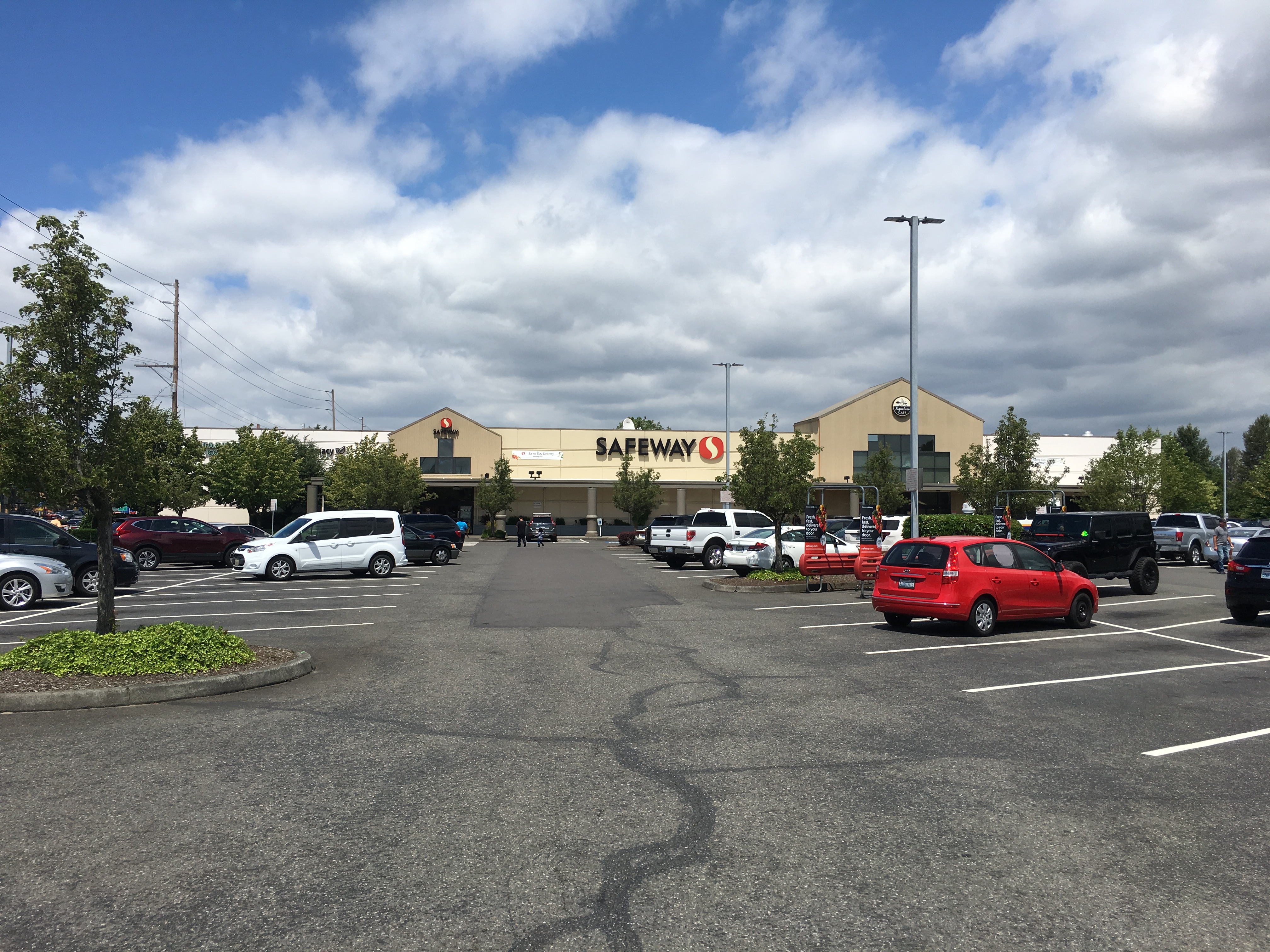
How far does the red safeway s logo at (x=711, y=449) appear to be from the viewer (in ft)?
239

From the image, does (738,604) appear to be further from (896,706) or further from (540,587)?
(896,706)

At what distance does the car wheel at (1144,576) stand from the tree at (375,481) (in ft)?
124

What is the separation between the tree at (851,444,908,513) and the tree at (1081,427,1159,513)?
40.0ft

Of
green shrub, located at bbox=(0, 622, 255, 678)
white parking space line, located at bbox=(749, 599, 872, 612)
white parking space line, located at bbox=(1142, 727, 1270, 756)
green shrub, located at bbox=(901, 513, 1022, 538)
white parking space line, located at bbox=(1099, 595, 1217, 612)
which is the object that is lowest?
white parking space line, located at bbox=(1099, 595, 1217, 612)

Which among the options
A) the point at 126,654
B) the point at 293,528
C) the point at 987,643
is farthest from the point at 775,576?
the point at 126,654

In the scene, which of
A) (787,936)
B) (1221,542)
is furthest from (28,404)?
(1221,542)

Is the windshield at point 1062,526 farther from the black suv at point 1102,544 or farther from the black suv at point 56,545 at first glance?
the black suv at point 56,545

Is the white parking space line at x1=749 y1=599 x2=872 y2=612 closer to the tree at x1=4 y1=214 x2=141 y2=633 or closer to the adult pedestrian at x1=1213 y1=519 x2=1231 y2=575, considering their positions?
the tree at x1=4 y1=214 x2=141 y2=633

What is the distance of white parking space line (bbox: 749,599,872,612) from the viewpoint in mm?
18781

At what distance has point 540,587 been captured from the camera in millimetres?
23938

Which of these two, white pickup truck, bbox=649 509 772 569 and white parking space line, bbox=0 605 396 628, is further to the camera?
white pickup truck, bbox=649 509 772 569

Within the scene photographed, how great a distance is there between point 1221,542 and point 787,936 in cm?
3171

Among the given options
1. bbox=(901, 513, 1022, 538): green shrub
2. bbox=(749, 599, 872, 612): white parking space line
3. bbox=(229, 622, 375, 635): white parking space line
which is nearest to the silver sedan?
bbox=(229, 622, 375, 635): white parking space line
